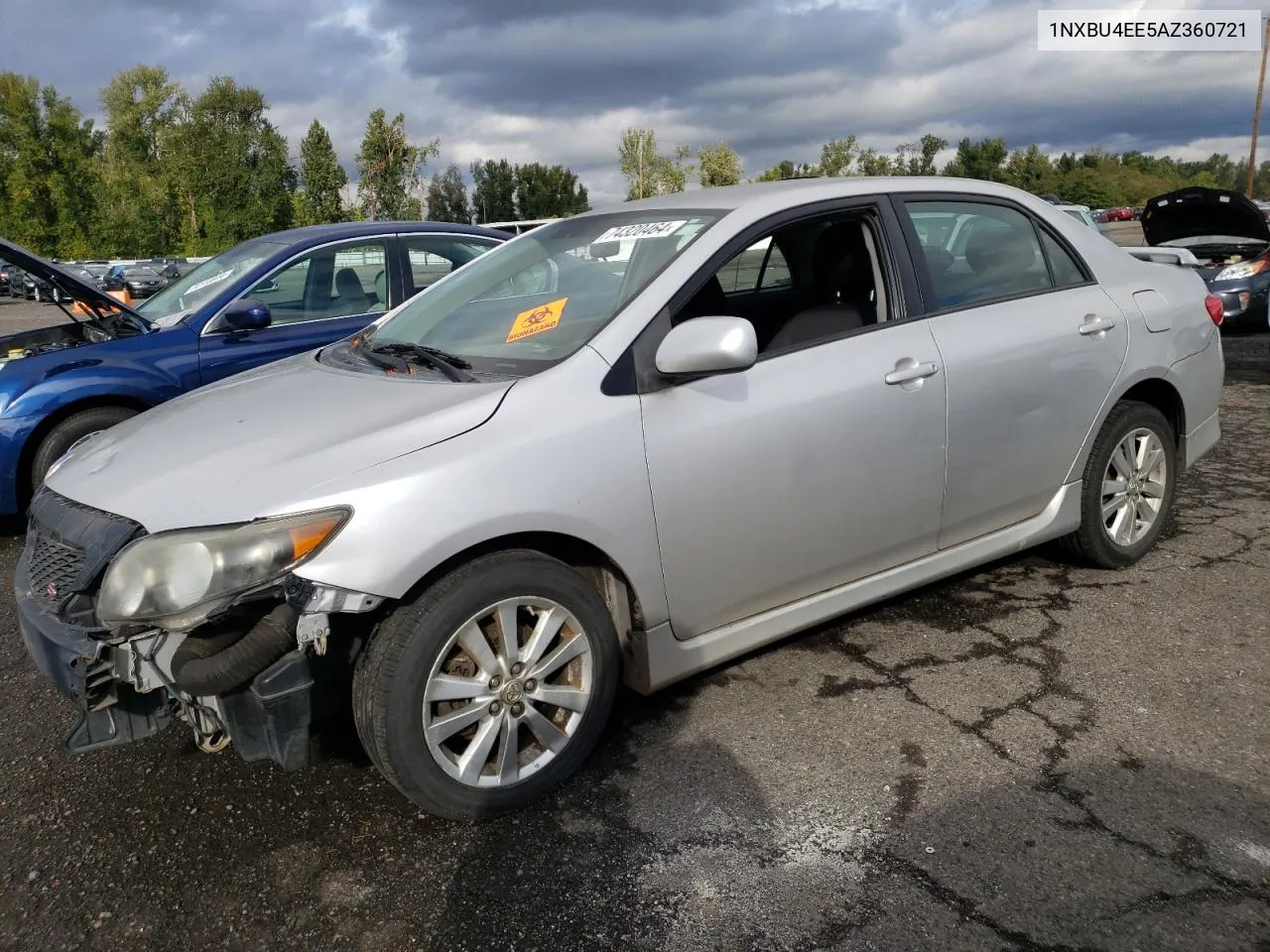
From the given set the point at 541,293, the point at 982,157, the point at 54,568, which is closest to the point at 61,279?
the point at 54,568

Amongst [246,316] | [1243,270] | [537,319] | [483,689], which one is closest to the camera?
[483,689]

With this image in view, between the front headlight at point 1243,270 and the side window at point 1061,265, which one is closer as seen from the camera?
the side window at point 1061,265

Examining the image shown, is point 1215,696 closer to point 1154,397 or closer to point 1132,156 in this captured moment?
point 1154,397

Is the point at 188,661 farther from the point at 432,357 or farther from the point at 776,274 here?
the point at 776,274

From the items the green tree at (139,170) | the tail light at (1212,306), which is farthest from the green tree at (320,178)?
the tail light at (1212,306)

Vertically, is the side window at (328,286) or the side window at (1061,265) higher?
the side window at (328,286)

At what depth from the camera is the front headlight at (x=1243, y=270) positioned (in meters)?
10.9

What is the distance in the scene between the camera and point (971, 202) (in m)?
3.73

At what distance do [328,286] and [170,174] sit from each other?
60.6m

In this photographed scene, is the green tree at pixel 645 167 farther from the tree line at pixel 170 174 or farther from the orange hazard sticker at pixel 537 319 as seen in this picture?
the orange hazard sticker at pixel 537 319

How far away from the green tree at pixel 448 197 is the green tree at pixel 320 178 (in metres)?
26.7

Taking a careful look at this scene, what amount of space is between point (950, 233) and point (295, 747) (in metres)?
2.86

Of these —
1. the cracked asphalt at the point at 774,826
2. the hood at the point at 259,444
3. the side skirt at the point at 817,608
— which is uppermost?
the hood at the point at 259,444

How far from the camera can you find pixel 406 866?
94.3 inches
